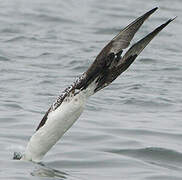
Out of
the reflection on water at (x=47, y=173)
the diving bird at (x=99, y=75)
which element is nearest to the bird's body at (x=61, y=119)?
the diving bird at (x=99, y=75)

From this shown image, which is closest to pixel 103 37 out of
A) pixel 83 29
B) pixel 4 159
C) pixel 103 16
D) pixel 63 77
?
pixel 83 29

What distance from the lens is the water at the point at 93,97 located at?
7.42 meters

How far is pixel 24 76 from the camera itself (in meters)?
12.1

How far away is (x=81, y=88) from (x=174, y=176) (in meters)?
1.43

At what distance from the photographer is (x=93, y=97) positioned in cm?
1101

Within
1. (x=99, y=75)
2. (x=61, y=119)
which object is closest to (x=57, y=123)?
(x=61, y=119)

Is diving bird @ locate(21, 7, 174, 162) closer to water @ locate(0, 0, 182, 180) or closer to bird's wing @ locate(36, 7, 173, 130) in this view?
bird's wing @ locate(36, 7, 173, 130)

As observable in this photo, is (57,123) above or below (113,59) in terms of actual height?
below

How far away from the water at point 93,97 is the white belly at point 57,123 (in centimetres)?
32

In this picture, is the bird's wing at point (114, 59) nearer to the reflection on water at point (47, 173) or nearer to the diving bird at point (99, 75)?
the diving bird at point (99, 75)

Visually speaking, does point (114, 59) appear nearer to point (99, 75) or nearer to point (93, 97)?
point (99, 75)

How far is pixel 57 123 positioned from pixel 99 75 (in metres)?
0.51

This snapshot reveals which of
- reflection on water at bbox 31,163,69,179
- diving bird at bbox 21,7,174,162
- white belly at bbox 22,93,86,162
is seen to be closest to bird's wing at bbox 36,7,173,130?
diving bird at bbox 21,7,174,162

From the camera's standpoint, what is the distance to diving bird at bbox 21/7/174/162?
608 cm
